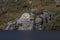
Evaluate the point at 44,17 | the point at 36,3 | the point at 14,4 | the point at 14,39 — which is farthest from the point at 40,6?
the point at 14,39

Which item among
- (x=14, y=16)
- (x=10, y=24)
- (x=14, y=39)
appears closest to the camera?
(x=14, y=39)

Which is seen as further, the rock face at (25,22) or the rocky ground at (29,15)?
the rock face at (25,22)

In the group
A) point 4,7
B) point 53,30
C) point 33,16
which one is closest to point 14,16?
point 4,7

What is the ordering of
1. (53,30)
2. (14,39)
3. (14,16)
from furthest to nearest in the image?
(14,16) < (53,30) < (14,39)

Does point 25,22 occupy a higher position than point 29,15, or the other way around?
point 29,15

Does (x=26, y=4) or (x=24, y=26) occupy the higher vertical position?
(x=26, y=4)

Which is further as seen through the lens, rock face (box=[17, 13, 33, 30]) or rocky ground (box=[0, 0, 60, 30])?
rock face (box=[17, 13, 33, 30])

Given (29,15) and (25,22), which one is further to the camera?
(29,15)

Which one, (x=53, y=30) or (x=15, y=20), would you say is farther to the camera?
(x=15, y=20)

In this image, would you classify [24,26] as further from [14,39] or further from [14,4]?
[14,39]

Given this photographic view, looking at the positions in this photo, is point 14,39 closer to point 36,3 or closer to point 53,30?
point 53,30
